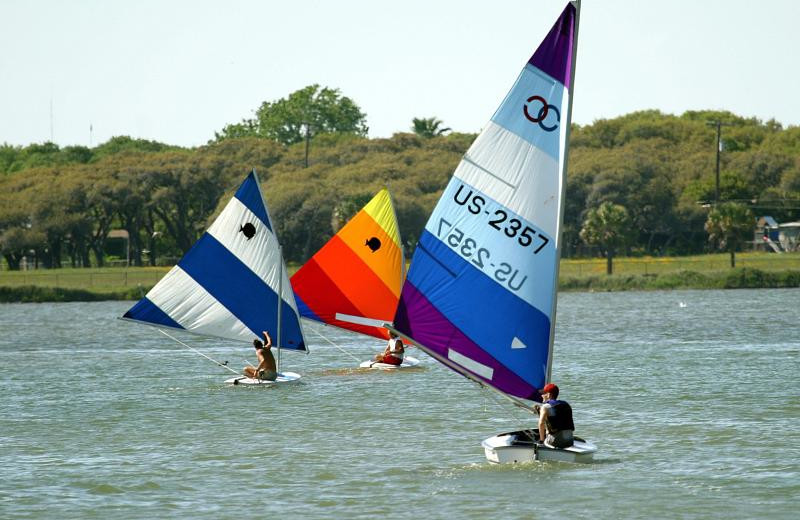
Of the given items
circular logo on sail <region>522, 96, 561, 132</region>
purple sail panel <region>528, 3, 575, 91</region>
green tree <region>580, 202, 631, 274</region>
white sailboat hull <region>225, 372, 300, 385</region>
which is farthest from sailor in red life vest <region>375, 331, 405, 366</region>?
green tree <region>580, 202, 631, 274</region>

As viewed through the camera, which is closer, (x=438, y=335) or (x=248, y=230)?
(x=438, y=335)

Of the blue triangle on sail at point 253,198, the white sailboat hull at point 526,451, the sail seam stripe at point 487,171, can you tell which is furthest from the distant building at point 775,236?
the sail seam stripe at point 487,171

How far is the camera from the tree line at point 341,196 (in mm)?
124875

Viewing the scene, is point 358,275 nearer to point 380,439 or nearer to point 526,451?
point 380,439

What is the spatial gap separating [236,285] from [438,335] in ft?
49.5

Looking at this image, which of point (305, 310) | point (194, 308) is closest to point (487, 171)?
point (194, 308)

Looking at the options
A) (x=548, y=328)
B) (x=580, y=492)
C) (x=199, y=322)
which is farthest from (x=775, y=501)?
(x=199, y=322)

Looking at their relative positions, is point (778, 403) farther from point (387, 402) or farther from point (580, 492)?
point (580, 492)

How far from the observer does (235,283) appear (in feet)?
121

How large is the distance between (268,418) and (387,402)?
4262mm

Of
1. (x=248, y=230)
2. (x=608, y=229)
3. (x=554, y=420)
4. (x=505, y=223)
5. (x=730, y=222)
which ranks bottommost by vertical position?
(x=554, y=420)

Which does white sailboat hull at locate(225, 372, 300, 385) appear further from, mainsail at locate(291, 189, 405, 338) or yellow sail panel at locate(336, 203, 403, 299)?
yellow sail panel at locate(336, 203, 403, 299)

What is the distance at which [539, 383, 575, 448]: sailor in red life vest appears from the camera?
72.1 ft

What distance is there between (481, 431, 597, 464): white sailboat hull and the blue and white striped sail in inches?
563
